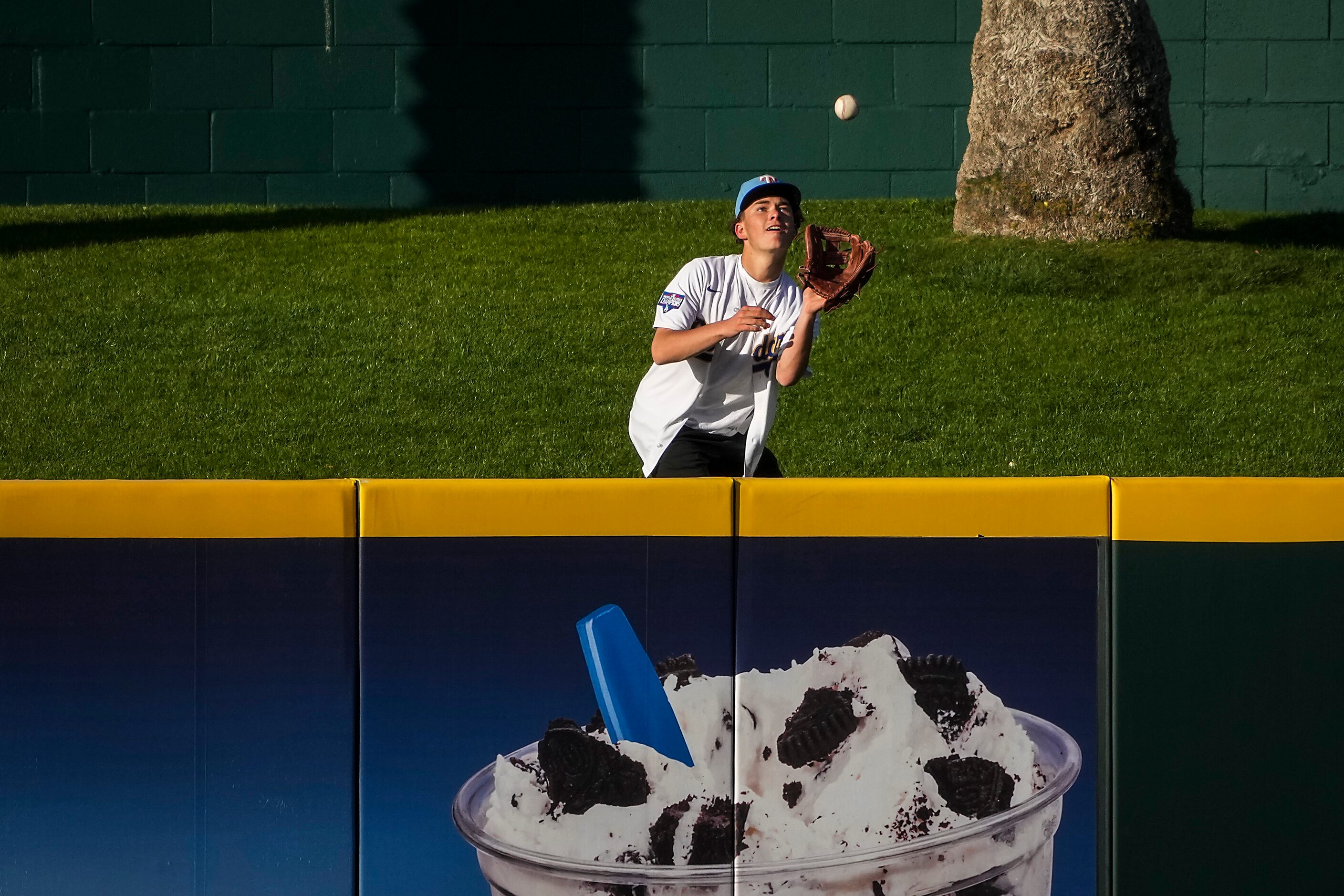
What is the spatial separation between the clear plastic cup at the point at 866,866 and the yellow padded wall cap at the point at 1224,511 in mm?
613

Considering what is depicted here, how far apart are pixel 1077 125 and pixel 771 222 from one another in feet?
23.6

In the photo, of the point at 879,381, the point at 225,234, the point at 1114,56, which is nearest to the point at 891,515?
the point at 879,381

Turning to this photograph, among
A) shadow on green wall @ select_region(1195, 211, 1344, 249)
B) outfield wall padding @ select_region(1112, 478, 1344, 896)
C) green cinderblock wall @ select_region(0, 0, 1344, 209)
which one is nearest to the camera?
outfield wall padding @ select_region(1112, 478, 1344, 896)

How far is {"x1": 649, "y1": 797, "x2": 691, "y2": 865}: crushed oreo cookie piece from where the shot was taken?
11.4 feet

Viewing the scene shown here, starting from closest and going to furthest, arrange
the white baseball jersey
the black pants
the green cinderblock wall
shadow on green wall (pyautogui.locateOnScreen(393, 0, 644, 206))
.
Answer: the white baseball jersey < the black pants < the green cinderblock wall < shadow on green wall (pyautogui.locateOnScreen(393, 0, 644, 206))

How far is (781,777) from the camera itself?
3.50m

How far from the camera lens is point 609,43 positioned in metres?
13.1

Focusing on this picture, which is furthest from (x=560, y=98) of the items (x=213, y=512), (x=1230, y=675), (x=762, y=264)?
(x=1230, y=675)

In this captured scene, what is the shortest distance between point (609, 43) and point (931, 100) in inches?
131

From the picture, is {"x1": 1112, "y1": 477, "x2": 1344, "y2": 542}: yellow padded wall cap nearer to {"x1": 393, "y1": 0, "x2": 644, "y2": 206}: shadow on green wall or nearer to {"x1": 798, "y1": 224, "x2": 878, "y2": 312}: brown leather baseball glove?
{"x1": 798, "y1": 224, "x2": 878, "y2": 312}: brown leather baseball glove

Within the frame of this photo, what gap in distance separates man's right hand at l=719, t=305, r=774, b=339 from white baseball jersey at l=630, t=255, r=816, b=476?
365 mm

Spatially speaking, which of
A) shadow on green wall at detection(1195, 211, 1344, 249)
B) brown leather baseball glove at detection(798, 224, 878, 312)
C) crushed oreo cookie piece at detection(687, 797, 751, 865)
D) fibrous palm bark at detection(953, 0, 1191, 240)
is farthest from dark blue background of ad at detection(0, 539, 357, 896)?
shadow on green wall at detection(1195, 211, 1344, 249)

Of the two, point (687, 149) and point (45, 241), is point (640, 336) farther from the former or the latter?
point (45, 241)

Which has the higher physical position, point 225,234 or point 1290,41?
point 1290,41
